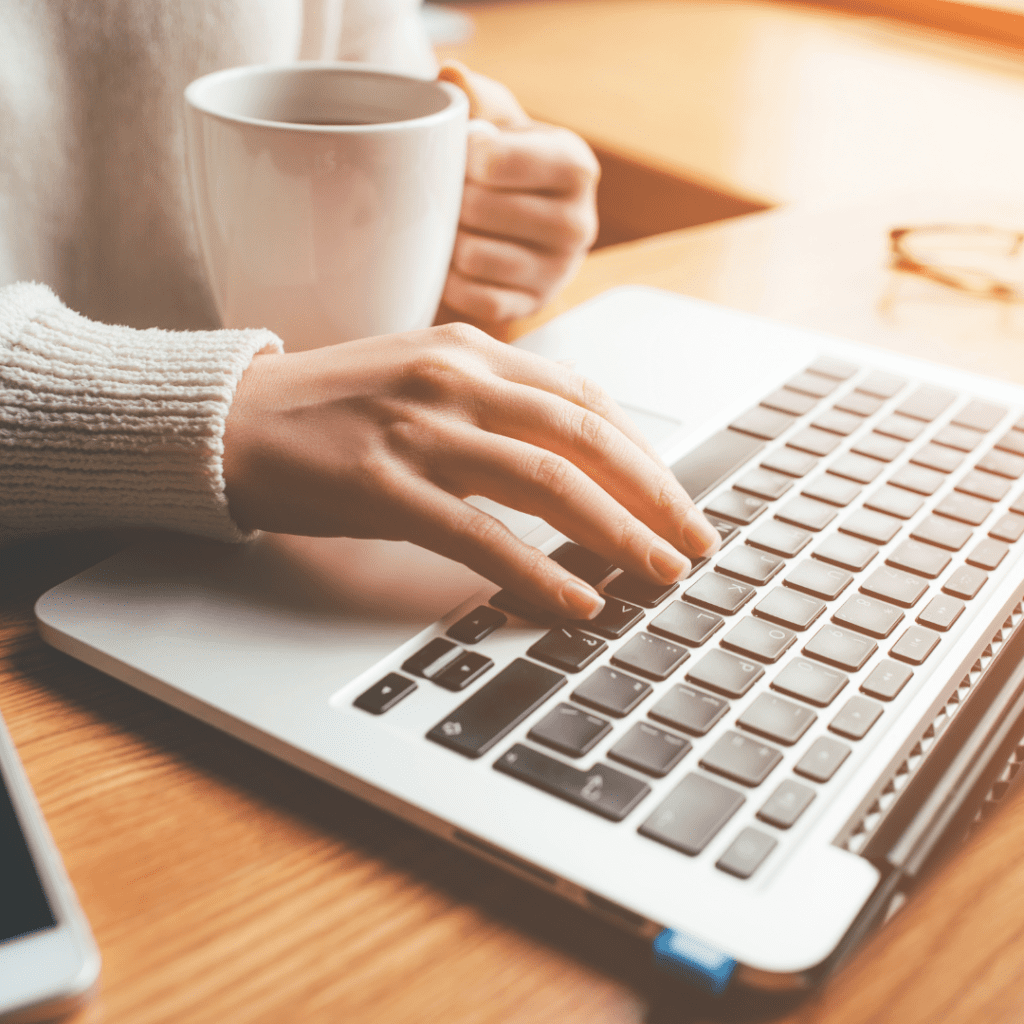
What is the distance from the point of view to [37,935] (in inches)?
9.5

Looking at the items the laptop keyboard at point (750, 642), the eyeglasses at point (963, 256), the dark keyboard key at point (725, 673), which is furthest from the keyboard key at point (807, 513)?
the eyeglasses at point (963, 256)

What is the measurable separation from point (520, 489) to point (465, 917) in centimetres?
16

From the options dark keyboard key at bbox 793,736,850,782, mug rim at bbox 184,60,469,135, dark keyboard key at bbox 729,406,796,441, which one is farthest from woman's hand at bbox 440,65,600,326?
dark keyboard key at bbox 793,736,850,782

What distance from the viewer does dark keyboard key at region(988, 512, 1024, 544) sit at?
41 centimetres

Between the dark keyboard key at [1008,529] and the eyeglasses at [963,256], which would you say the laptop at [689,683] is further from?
the eyeglasses at [963,256]

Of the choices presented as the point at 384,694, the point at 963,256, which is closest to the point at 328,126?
the point at 384,694

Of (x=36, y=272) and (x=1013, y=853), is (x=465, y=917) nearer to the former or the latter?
(x=1013, y=853)

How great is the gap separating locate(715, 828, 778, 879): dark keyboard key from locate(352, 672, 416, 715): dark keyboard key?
11 centimetres

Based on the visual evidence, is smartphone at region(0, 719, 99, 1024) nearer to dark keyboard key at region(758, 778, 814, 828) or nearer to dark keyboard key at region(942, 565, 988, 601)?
dark keyboard key at region(758, 778, 814, 828)

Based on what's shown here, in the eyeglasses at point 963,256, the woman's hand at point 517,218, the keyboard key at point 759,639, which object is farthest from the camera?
the eyeglasses at point 963,256

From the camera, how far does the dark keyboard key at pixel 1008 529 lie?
0.41m

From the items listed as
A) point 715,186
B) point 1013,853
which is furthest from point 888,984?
point 715,186

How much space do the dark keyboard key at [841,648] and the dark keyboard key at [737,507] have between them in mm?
79

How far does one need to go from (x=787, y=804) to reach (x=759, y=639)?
0.08m
